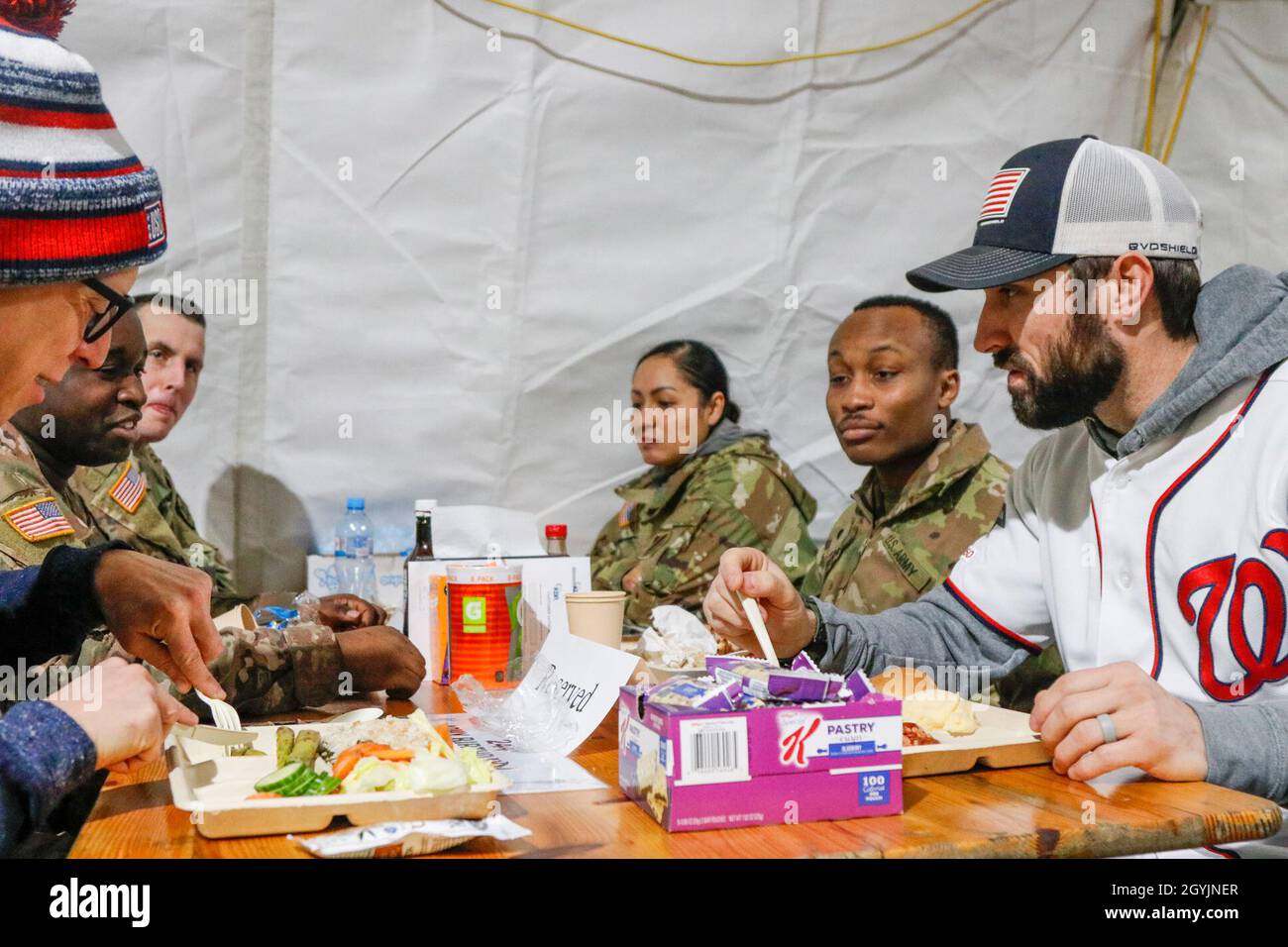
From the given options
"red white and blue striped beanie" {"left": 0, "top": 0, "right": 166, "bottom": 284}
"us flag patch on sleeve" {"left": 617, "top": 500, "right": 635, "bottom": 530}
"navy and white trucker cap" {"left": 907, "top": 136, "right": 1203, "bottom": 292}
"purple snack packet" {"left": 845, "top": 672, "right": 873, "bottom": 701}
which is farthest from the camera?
"us flag patch on sleeve" {"left": 617, "top": 500, "right": 635, "bottom": 530}

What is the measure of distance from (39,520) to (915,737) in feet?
5.10

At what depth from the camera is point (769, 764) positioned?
1.03m

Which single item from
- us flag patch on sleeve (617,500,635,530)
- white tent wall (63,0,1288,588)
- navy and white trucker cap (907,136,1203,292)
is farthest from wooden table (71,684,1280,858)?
us flag patch on sleeve (617,500,635,530)

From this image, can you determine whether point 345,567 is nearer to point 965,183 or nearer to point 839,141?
point 839,141

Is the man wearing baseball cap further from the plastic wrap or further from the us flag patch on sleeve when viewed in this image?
the us flag patch on sleeve

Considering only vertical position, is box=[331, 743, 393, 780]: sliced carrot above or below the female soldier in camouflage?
below

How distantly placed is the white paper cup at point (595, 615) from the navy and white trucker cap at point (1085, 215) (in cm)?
75

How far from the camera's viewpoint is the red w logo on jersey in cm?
151

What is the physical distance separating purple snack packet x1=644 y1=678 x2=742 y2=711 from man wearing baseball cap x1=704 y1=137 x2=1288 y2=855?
1.55 ft

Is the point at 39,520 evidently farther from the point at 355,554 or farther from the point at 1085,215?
the point at 1085,215

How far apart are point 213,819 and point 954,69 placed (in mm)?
3259

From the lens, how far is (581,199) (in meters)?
3.40

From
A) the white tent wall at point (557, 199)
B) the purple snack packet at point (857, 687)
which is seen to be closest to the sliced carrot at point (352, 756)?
the purple snack packet at point (857, 687)

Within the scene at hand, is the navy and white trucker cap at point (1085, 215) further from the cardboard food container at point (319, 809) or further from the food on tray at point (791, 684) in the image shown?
the cardboard food container at point (319, 809)
